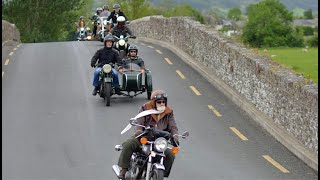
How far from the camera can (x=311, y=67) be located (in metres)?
51.6

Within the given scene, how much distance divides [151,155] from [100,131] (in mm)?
6695

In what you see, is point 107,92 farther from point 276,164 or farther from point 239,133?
point 276,164

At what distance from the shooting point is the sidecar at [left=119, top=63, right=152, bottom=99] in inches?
832

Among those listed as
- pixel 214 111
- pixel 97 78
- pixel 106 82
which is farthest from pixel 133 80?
pixel 214 111

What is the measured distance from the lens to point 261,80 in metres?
20.2

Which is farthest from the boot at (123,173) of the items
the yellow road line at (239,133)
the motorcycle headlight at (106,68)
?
the motorcycle headlight at (106,68)

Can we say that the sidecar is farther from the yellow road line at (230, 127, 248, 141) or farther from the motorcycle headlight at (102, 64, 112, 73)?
the yellow road line at (230, 127, 248, 141)

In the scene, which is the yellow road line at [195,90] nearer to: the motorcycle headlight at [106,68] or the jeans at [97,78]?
the jeans at [97,78]

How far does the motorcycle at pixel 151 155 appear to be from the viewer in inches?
437

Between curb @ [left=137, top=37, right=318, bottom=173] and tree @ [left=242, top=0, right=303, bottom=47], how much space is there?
8990 cm

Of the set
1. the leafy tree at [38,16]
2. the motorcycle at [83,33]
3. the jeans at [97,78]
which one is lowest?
the leafy tree at [38,16]

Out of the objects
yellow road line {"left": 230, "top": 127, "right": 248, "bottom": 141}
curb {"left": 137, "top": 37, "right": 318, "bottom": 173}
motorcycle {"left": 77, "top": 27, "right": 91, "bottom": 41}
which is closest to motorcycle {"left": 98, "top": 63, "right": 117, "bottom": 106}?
curb {"left": 137, "top": 37, "right": 318, "bottom": 173}

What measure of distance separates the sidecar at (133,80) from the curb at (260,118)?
8.84 feet

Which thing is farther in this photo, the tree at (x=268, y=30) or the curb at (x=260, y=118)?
the tree at (x=268, y=30)
